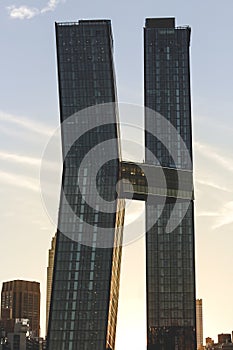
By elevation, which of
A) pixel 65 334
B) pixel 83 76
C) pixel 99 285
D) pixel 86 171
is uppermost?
pixel 83 76

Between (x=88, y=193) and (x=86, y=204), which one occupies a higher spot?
(x=88, y=193)

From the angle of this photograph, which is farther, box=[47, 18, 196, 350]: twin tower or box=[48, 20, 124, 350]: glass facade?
box=[47, 18, 196, 350]: twin tower

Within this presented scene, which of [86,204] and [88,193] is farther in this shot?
[88,193]

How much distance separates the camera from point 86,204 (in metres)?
180

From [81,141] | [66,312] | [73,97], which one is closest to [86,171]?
[81,141]

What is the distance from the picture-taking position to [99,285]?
17450 cm

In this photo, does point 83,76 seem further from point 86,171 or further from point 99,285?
point 99,285

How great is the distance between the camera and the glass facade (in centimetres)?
17300

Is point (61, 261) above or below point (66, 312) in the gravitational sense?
above

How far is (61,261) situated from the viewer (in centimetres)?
17750

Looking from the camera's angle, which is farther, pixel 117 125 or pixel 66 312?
pixel 117 125

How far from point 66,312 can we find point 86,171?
3259 cm

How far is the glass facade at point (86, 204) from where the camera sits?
568 feet

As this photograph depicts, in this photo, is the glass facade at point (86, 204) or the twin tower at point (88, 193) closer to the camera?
the glass facade at point (86, 204)
